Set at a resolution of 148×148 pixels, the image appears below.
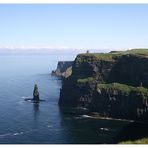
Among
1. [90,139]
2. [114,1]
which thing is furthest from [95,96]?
[114,1]

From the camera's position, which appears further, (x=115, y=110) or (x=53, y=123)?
(x=115, y=110)

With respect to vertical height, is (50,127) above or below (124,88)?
below

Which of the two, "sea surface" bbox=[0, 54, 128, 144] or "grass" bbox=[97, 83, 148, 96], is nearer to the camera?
"sea surface" bbox=[0, 54, 128, 144]

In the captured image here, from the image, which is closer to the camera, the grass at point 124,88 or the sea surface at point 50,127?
the sea surface at point 50,127

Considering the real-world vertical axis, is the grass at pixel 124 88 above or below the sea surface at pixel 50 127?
above

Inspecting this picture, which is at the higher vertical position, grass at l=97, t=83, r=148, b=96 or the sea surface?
grass at l=97, t=83, r=148, b=96

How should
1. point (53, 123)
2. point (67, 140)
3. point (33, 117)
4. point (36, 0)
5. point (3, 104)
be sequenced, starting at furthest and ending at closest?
point (3, 104) → point (33, 117) → point (53, 123) → point (67, 140) → point (36, 0)

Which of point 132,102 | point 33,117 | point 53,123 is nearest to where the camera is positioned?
point 53,123

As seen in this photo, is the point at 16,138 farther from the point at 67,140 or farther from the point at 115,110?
the point at 115,110

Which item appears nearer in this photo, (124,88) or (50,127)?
(50,127)

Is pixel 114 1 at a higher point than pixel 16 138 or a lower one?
higher
